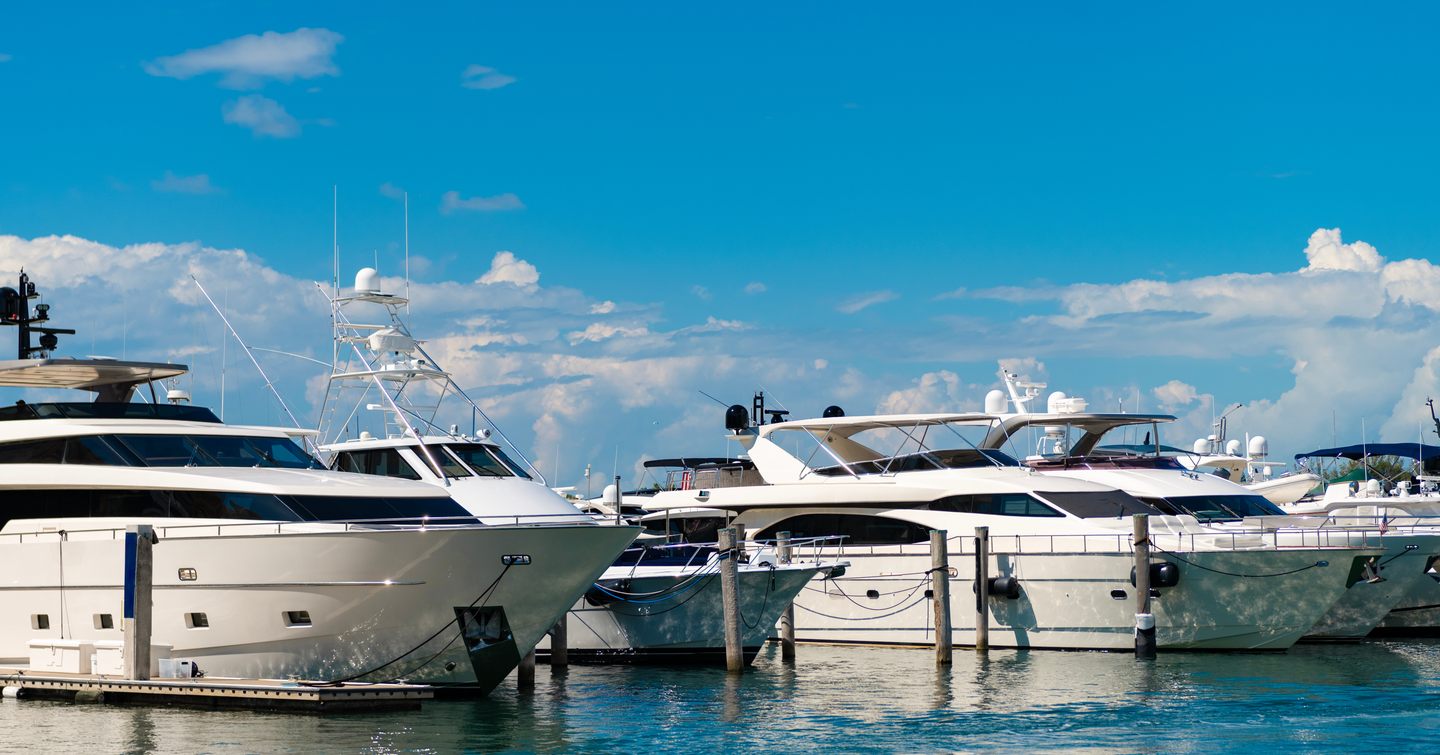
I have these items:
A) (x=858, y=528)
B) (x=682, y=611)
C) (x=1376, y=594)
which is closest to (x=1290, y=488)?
(x=1376, y=594)

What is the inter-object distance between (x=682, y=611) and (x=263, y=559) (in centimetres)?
754

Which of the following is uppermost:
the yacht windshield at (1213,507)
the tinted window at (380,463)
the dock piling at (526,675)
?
the tinted window at (380,463)

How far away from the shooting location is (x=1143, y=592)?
25438mm

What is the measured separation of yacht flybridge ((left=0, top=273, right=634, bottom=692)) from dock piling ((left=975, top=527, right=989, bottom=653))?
787 cm

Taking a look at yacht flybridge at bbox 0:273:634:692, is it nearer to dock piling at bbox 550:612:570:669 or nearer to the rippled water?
the rippled water

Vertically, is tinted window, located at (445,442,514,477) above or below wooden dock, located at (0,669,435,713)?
above

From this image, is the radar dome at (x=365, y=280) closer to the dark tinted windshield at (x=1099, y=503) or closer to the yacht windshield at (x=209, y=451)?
the yacht windshield at (x=209, y=451)

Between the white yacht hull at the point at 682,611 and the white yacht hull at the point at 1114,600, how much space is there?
3182 mm

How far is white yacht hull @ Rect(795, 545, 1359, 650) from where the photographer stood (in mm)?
25859

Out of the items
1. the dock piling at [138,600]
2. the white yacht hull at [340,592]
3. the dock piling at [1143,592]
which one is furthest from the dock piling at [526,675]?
the dock piling at [1143,592]

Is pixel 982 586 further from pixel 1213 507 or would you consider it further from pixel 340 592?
pixel 340 592

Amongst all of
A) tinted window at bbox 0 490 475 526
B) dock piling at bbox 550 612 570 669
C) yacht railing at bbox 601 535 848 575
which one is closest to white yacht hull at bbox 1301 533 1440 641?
yacht railing at bbox 601 535 848 575

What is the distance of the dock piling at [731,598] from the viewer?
2347cm

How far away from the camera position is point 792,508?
30359mm
